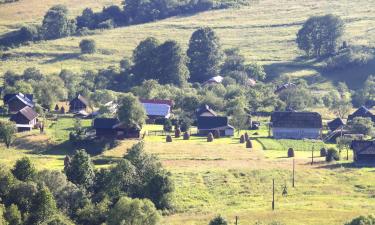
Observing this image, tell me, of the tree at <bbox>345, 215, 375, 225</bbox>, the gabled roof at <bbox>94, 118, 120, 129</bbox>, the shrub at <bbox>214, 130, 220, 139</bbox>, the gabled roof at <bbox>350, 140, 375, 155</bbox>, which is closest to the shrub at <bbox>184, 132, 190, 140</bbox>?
the shrub at <bbox>214, 130, 220, 139</bbox>

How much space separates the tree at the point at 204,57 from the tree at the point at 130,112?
1647 inches

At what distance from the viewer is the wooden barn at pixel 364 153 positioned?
231ft

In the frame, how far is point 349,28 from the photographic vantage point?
15038cm

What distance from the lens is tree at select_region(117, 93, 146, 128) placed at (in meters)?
78.9

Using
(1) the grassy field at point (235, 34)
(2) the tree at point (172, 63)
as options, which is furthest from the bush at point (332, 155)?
(2) the tree at point (172, 63)

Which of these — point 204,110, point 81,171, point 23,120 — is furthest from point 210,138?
point 81,171

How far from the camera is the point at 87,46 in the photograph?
5428 inches

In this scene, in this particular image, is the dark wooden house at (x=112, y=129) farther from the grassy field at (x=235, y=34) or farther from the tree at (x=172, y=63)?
the grassy field at (x=235, y=34)

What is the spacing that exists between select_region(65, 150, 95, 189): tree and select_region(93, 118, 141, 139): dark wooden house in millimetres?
19355

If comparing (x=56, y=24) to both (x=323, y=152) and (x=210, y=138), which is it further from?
(x=323, y=152)

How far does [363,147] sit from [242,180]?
14.0m

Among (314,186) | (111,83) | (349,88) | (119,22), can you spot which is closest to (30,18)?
(119,22)

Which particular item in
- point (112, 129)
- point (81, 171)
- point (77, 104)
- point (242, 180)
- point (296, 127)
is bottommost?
point (296, 127)

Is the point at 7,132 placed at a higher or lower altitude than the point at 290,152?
higher
